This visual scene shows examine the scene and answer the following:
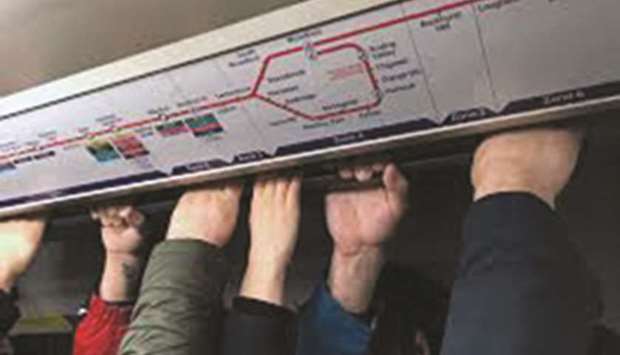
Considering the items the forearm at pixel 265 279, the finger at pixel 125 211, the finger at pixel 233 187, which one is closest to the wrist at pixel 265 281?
the forearm at pixel 265 279

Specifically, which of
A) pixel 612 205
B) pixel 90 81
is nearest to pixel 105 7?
pixel 90 81

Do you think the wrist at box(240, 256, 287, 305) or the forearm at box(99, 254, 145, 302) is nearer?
the wrist at box(240, 256, 287, 305)

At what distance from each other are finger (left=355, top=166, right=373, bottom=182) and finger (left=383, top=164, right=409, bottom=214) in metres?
0.02

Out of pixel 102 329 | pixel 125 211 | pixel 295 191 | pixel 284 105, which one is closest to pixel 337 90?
pixel 284 105

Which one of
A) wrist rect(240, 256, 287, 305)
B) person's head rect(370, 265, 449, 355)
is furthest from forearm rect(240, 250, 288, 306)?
person's head rect(370, 265, 449, 355)

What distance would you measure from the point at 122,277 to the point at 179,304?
0.32 meters

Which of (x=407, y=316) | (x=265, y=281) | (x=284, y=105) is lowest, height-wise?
(x=407, y=316)

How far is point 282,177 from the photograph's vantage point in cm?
89

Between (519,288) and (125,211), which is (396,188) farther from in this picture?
(125,211)

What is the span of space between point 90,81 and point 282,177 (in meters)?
0.27

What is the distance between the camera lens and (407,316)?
853mm

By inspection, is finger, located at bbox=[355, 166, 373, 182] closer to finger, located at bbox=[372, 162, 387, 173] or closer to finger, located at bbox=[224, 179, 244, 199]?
finger, located at bbox=[372, 162, 387, 173]

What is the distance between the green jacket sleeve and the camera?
0.80 metres

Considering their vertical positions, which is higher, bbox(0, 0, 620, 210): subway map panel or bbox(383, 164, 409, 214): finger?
bbox(0, 0, 620, 210): subway map panel
